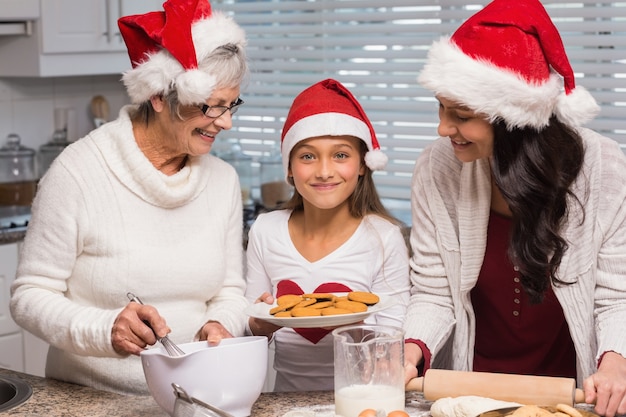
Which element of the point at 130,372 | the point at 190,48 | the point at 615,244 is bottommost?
the point at 130,372

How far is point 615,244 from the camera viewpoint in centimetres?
187

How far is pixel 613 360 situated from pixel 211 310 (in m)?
0.81

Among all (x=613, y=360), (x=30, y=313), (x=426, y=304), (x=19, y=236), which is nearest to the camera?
(x=613, y=360)

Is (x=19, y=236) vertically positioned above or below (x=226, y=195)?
below

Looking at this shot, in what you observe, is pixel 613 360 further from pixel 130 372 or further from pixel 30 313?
pixel 30 313

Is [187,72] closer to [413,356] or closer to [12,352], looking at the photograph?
[413,356]

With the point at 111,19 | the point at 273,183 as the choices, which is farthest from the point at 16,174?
the point at 273,183

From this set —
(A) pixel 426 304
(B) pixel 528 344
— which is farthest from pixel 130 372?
(B) pixel 528 344

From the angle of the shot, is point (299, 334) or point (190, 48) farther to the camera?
point (299, 334)

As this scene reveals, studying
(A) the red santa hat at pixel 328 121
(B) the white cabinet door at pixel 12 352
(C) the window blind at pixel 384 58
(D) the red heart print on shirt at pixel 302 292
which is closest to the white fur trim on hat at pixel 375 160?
(A) the red santa hat at pixel 328 121

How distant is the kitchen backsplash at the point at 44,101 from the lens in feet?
12.3

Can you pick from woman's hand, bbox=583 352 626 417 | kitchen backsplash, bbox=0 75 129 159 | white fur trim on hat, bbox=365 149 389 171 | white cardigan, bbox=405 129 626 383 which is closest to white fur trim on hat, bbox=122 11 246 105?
white fur trim on hat, bbox=365 149 389 171

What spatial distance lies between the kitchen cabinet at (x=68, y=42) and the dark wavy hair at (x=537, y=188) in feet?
7.11

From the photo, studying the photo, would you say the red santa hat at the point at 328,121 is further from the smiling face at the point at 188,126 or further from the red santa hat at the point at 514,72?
the red santa hat at the point at 514,72
